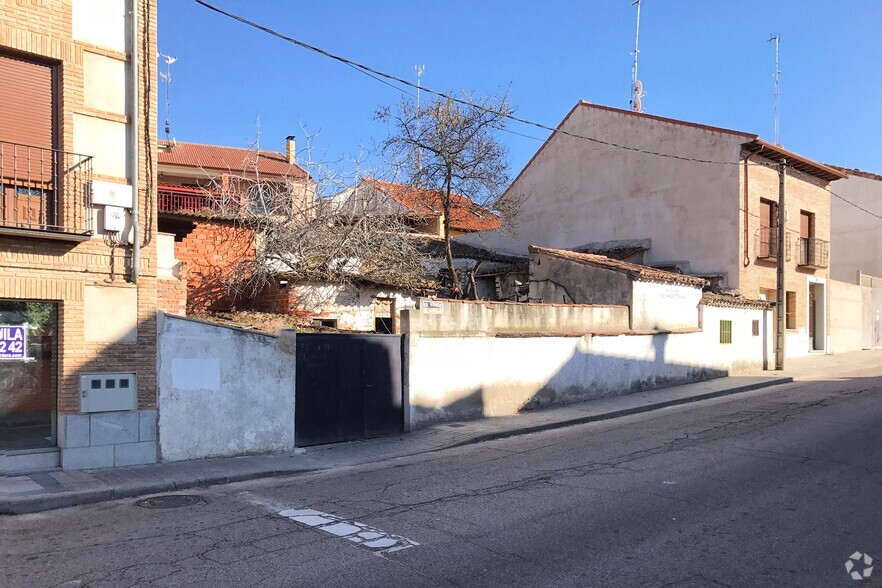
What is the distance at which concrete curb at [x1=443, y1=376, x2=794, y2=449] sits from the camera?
1105cm

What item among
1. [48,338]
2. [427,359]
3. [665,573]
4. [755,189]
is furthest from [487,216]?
[665,573]

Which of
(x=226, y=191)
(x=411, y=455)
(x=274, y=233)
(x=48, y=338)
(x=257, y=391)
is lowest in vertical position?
(x=411, y=455)

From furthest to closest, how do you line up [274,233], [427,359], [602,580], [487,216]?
[487,216] → [274,233] → [427,359] → [602,580]

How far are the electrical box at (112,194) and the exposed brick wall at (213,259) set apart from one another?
5.18 meters

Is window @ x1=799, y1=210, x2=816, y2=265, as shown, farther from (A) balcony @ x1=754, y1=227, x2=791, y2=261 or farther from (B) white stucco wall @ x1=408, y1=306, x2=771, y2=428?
(B) white stucco wall @ x1=408, y1=306, x2=771, y2=428

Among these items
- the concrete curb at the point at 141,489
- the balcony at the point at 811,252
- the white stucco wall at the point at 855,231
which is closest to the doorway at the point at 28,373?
the concrete curb at the point at 141,489

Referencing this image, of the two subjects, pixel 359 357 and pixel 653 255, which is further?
pixel 653 255

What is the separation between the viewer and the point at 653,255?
24.8 meters

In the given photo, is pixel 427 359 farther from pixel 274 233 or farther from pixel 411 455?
pixel 274 233

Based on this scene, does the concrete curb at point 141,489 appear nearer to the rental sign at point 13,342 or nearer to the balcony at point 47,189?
the rental sign at point 13,342

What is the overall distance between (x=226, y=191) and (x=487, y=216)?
25.6 feet

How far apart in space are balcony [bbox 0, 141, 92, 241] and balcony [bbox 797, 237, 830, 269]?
25762mm

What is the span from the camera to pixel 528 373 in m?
13.7

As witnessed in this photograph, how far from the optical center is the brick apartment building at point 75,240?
830 centimetres
